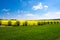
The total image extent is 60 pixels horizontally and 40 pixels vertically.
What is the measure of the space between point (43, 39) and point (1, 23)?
1661 centimetres

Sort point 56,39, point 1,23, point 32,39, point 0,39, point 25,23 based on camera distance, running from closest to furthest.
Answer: point 0,39, point 32,39, point 56,39, point 1,23, point 25,23

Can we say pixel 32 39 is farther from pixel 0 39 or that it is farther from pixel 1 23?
pixel 1 23

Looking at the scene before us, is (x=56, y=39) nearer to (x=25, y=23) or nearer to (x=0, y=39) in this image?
(x=0, y=39)

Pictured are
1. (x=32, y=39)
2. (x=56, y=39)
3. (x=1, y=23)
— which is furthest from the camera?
(x=1, y=23)

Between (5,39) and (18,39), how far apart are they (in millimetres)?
1288

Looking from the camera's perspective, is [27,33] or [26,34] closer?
[26,34]

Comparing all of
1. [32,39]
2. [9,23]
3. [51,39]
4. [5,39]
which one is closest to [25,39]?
[32,39]

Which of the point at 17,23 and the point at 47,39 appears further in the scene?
the point at 17,23

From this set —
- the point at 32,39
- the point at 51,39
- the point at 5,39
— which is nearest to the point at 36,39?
the point at 32,39

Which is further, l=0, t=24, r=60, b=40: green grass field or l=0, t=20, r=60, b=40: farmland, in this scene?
l=0, t=20, r=60, b=40: farmland

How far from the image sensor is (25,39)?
46.5ft

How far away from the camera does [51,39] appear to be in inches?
600

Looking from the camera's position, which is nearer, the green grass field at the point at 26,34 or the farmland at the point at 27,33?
the green grass field at the point at 26,34

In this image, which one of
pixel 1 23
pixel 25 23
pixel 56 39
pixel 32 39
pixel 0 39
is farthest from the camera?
pixel 25 23
